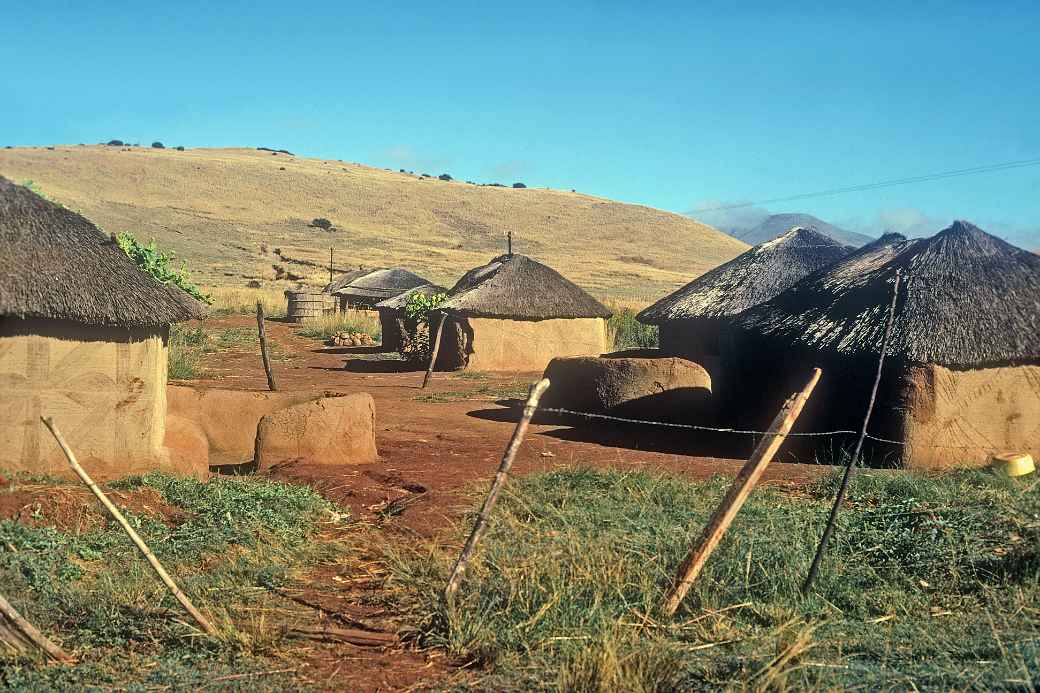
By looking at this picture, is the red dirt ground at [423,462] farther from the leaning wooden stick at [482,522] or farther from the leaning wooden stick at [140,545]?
the leaning wooden stick at [140,545]

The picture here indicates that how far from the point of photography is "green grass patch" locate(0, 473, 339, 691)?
475 centimetres

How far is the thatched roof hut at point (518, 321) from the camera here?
878 inches

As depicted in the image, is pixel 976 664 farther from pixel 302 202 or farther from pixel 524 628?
pixel 302 202

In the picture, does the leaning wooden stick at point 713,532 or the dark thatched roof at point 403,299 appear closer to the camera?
the leaning wooden stick at point 713,532

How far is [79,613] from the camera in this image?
18.1 ft

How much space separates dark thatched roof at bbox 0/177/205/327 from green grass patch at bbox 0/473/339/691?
62.5 inches

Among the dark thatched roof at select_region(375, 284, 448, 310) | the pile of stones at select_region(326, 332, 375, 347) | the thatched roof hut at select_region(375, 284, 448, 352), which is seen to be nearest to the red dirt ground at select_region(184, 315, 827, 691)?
the thatched roof hut at select_region(375, 284, 448, 352)

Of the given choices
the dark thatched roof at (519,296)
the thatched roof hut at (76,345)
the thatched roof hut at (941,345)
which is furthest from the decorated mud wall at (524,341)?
the thatched roof hut at (76,345)

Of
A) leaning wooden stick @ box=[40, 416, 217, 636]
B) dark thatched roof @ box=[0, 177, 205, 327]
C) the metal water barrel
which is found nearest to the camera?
leaning wooden stick @ box=[40, 416, 217, 636]

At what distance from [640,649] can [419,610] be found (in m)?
1.49

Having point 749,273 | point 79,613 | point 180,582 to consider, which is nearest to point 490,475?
point 180,582

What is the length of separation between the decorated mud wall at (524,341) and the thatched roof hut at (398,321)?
10.6ft

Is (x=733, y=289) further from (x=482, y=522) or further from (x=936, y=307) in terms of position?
(x=482, y=522)

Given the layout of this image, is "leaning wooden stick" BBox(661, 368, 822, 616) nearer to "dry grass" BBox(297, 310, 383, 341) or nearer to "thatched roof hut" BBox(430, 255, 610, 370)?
"thatched roof hut" BBox(430, 255, 610, 370)
